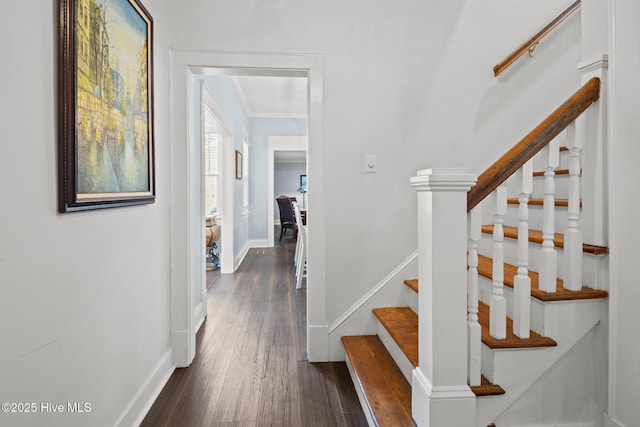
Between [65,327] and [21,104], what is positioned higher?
[21,104]

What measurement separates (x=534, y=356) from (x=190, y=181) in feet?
6.98

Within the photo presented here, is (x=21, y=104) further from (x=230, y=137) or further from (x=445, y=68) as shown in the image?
(x=230, y=137)

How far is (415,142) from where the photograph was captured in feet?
8.04

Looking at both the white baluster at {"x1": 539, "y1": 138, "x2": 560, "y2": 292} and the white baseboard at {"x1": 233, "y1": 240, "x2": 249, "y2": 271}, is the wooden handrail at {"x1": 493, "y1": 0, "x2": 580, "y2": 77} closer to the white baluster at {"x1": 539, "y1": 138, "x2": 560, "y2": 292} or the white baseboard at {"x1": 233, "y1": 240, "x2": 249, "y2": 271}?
the white baluster at {"x1": 539, "y1": 138, "x2": 560, "y2": 292}

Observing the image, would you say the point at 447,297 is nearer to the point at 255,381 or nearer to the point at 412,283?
the point at 412,283

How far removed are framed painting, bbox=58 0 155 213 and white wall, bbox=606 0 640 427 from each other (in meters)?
2.01

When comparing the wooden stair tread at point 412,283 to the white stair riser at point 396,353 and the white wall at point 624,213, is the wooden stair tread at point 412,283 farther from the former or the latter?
the white wall at point 624,213

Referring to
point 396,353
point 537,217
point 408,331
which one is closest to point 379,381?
point 396,353

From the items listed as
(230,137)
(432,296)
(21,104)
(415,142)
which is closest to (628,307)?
(432,296)

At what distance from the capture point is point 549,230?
4.93ft

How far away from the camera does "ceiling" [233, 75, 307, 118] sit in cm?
485

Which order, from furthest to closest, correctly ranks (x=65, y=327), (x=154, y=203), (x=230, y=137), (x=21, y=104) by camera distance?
(x=230, y=137) < (x=154, y=203) < (x=65, y=327) < (x=21, y=104)

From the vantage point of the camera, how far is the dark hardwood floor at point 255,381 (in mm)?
1780

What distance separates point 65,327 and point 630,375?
2042 mm
